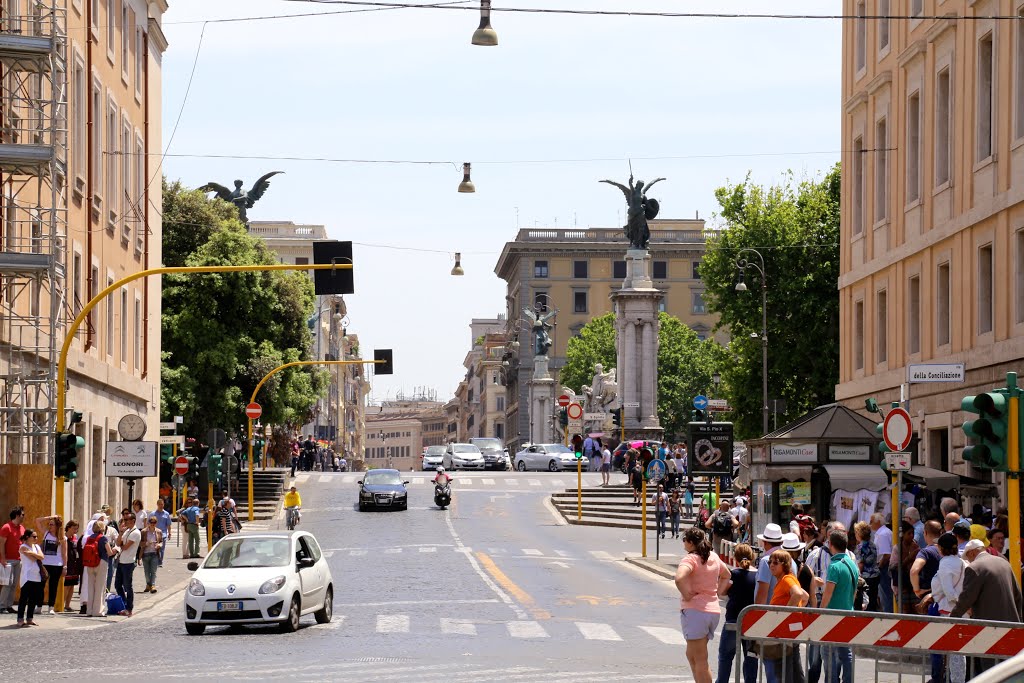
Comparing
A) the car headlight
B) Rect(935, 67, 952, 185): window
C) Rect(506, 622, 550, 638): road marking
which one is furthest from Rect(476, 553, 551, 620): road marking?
Rect(935, 67, 952, 185): window

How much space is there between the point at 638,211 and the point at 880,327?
3982cm

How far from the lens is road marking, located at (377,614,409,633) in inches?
930

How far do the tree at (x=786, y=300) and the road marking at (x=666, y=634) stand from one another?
45.5 meters

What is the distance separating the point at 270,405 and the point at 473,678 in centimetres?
5041

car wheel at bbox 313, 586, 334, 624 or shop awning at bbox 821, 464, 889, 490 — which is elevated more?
shop awning at bbox 821, 464, 889, 490

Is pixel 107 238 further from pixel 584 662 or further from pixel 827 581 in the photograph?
pixel 827 581

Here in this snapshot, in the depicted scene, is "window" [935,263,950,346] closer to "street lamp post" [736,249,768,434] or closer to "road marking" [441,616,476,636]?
"road marking" [441,616,476,636]

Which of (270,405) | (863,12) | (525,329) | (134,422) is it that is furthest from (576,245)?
(134,422)

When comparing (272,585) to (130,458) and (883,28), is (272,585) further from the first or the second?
(883,28)

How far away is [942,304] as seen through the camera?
1487 inches

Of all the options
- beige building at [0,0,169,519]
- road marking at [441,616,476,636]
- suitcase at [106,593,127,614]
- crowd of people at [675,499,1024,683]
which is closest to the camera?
crowd of people at [675,499,1024,683]

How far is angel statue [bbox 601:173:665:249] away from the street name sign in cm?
5179

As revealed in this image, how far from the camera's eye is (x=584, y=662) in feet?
62.2

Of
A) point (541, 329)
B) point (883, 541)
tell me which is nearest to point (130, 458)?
point (883, 541)
